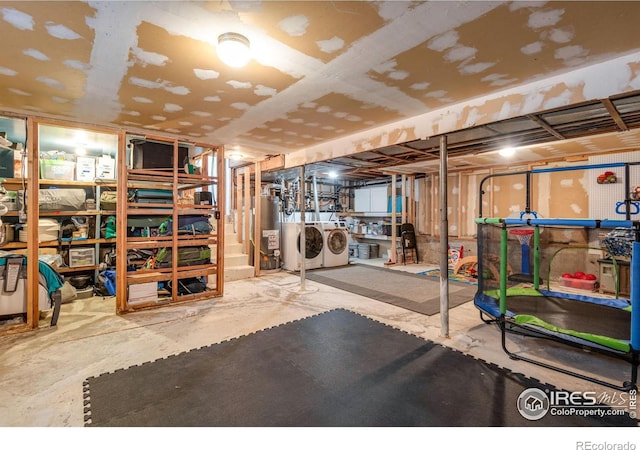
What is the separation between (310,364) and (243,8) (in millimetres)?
2460

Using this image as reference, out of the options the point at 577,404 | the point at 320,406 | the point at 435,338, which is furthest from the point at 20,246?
the point at 577,404

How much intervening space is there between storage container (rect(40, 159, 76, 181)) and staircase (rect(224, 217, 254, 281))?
2.75 metres

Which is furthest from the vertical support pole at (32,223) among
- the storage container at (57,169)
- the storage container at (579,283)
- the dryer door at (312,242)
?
the storage container at (579,283)

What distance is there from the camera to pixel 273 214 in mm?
6562

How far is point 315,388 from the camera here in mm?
2045

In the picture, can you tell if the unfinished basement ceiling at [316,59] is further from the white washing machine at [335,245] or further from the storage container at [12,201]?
the white washing machine at [335,245]

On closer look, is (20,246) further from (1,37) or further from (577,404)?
(577,404)

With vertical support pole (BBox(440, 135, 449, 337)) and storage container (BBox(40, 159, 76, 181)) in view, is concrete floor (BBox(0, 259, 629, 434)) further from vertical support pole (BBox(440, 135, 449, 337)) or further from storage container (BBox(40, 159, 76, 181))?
storage container (BBox(40, 159, 76, 181))

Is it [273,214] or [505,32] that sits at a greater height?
[505,32]

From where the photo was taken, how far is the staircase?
5.56 metres

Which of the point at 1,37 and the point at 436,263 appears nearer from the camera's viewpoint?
the point at 1,37

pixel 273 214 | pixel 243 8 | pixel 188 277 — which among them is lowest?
pixel 188 277

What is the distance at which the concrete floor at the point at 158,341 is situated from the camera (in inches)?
77.7

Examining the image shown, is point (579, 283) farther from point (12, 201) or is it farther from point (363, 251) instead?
point (12, 201)
